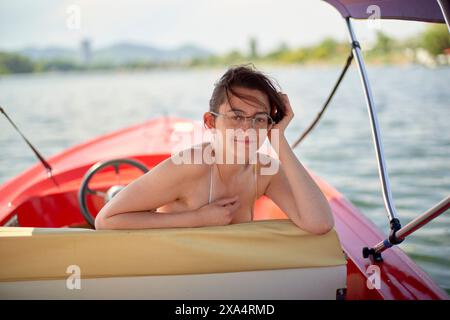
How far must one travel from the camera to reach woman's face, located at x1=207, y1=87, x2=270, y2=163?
5.44ft

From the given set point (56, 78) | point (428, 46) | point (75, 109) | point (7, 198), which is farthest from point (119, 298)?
point (56, 78)

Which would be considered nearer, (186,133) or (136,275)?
(136,275)

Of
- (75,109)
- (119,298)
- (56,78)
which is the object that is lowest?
(119,298)

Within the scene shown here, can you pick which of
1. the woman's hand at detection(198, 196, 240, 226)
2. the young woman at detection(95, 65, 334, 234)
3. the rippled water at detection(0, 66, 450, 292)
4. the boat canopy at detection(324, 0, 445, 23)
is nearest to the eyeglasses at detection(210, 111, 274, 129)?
the young woman at detection(95, 65, 334, 234)

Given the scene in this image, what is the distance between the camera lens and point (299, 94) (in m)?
24.8

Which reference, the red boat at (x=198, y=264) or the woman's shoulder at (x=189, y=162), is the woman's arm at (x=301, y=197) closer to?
the red boat at (x=198, y=264)

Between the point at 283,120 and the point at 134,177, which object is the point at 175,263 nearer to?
the point at 283,120

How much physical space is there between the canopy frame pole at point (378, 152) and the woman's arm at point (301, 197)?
0.32m

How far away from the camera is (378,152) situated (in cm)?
217

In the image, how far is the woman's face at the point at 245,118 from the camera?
5.44 ft

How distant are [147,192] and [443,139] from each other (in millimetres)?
8711

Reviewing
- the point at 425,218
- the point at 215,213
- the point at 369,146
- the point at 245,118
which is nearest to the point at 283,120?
the point at 245,118

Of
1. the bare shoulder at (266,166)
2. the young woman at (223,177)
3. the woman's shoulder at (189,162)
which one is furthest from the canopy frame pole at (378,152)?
the woman's shoulder at (189,162)
